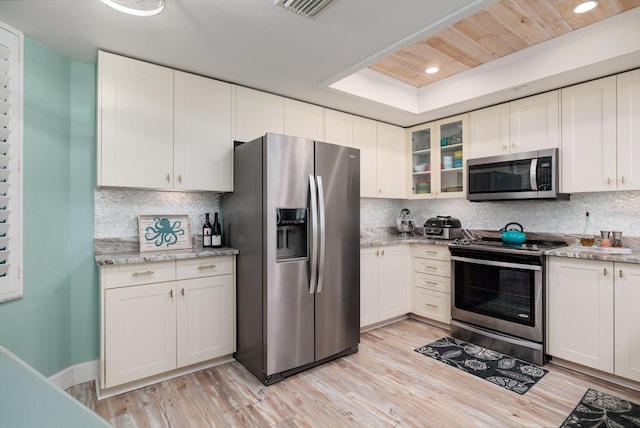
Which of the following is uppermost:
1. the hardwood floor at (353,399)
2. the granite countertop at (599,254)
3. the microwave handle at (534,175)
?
the microwave handle at (534,175)

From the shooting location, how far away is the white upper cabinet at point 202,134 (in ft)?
8.53

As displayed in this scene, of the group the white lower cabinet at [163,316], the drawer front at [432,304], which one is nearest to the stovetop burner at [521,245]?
the drawer front at [432,304]

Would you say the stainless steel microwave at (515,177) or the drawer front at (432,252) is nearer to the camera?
the stainless steel microwave at (515,177)

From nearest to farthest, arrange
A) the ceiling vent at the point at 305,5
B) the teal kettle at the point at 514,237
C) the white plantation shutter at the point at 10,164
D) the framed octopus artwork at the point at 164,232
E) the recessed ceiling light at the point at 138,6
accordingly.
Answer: the recessed ceiling light at the point at 138,6, the ceiling vent at the point at 305,5, the white plantation shutter at the point at 10,164, the framed octopus artwork at the point at 164,232, the teal kettle at the point at 514,237

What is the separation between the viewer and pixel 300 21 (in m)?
1.98

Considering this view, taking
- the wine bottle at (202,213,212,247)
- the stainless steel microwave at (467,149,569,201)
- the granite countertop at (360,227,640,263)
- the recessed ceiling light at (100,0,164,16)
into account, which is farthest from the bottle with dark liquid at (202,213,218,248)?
the stainless steel microwave at (467,149,569,201)

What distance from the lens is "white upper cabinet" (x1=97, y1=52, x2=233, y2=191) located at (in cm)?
230

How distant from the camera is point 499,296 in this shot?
2961mm

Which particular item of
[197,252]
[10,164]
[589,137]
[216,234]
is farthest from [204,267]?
[589,137]

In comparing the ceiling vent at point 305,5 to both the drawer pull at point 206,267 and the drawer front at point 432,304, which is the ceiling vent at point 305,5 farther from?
the drawer front at point 432,304

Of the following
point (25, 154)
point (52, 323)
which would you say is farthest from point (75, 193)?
point (52, 323)

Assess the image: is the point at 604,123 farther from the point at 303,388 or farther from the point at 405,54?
the point at 303,388

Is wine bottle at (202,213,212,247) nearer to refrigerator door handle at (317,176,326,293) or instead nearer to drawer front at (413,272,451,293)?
refrigerator door handle at (317,176,326,293)

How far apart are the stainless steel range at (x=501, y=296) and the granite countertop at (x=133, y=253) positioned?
226cm
